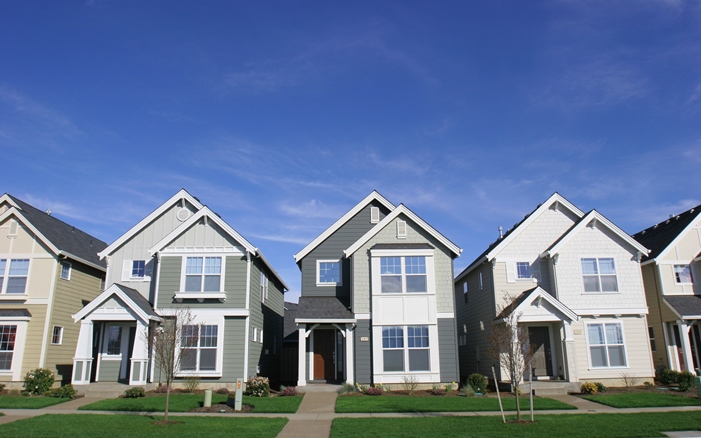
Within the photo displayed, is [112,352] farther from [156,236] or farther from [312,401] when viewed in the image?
[312,401]

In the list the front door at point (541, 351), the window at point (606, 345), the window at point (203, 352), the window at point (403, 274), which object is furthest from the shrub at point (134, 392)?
the window at point (606, 345)

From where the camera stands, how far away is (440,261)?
23.5m

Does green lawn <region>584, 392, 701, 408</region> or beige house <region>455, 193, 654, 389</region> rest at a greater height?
beige house <region>455, 193, 654, 389</region>

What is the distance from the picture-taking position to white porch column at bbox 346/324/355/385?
865 inches

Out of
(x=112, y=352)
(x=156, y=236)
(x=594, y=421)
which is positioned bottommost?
(x=594, y=421)

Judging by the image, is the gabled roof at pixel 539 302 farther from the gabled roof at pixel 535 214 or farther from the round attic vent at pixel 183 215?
the round attic vent at pixel 183 215

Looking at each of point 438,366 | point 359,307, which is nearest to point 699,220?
point 438,366

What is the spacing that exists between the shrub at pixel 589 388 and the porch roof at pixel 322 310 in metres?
9.67

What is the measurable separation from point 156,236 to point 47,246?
4.62 meters

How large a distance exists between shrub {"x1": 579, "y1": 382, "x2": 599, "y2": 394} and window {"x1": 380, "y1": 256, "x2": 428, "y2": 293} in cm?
731

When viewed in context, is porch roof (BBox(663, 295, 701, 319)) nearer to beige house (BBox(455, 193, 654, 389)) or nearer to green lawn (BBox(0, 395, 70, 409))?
beige house (BBox(455, 193, 654, 389))

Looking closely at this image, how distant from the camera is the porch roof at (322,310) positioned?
22094 millimetres

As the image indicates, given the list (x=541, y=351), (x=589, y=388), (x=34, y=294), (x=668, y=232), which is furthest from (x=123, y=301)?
(x=668, y=232)

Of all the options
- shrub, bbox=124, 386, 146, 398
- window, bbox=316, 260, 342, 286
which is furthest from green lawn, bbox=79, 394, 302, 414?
window, bbox=316, 260, 342, 286
